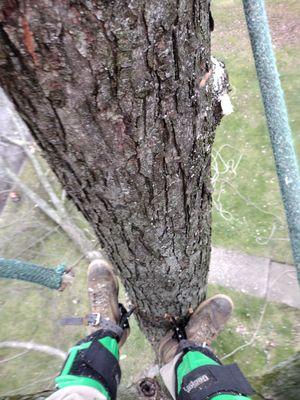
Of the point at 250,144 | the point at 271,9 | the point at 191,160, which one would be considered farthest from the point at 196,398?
the point at 271,9

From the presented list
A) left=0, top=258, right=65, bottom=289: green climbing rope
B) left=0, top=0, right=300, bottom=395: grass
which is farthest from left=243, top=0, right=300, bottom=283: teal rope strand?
left=0, top=0, right=300, bottom=395: grass

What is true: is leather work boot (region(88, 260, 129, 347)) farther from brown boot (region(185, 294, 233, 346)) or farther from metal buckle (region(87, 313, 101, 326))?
brown boot (region(185, 294, 233, 346))

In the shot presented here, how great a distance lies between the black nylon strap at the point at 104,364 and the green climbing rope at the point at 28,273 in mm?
721

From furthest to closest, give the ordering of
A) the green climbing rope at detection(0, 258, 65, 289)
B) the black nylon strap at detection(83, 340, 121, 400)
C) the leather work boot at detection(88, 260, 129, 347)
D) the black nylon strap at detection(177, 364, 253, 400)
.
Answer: the green climbing rope at detection(0, 258, 65, 289)
the leather work boot at detection(88, 260, 129, 347)
the black nylon strap at detection(83, 340, 121, 400)
the black nylon strap at detection(177, 364, 253, 400)

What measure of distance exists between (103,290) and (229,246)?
155 centimetres

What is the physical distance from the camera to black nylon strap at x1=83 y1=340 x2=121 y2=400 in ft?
4.96

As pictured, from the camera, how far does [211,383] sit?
143cm

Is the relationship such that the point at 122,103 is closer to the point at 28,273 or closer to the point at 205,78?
the point at 205,78

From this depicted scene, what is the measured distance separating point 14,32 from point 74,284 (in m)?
2.83

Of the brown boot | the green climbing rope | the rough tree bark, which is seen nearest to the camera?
the rough tree bark

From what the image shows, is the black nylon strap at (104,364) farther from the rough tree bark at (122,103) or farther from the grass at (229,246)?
the grass at (229,246)

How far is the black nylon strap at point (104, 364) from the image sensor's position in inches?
59.5

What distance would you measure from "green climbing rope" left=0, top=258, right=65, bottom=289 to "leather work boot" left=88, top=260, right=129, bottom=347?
431mm

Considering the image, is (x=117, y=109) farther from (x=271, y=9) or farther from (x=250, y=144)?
(x=271, y=9)
